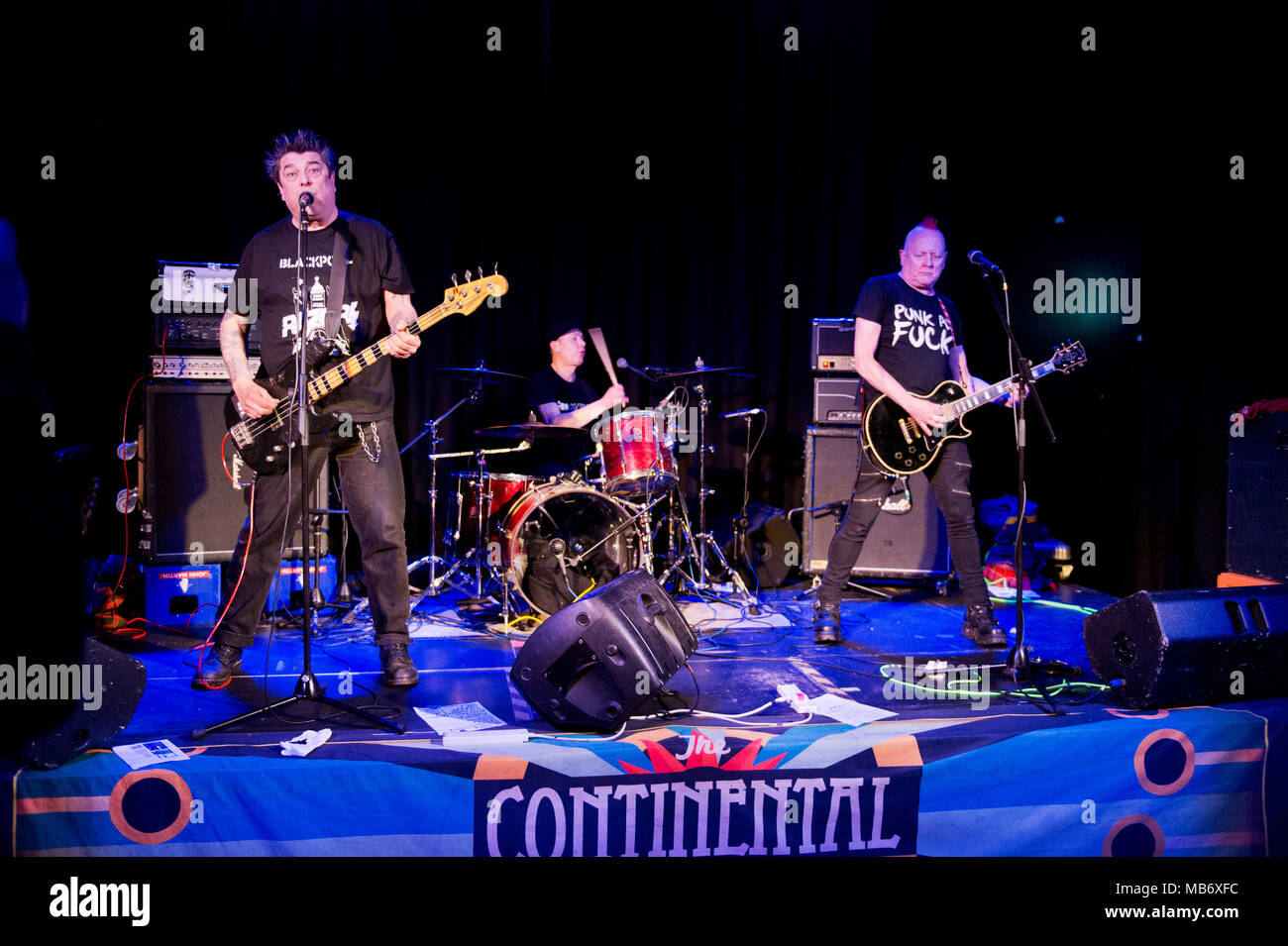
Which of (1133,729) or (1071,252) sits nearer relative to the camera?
(1133,729)

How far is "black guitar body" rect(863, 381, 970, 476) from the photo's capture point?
4.55 m

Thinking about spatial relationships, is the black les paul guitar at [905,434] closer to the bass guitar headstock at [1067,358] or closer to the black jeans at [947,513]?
the black jeans at [947,513]

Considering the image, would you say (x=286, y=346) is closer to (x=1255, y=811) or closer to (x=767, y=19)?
(x=1255, y=811)

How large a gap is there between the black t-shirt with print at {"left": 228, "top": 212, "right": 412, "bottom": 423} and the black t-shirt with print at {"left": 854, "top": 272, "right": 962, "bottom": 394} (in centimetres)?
228

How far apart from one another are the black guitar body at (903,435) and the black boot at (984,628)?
0.79 metres

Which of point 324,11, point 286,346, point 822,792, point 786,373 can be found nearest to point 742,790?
point 822,792

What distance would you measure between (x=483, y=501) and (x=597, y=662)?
8.35 ft

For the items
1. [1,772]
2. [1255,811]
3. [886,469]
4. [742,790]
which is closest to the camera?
[1,772]

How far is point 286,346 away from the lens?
384 centimetres

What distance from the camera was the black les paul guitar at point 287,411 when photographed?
12.1 ft

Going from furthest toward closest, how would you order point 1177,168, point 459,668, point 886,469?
1. point 1177,168
2. point 886,469
3. point 459,668

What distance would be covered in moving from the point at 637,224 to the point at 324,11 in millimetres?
2575

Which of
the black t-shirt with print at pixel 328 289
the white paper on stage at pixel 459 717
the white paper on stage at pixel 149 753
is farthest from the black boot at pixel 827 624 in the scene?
the white paper on stage at pixel 149 753

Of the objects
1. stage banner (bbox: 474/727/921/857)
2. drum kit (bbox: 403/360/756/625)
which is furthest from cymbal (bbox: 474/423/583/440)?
stage banner (bbox: 474/727/921/857)
